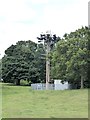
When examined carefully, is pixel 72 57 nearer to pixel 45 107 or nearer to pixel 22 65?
pixel 45 107

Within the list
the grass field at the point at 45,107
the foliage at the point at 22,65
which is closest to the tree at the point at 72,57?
the grass field at the point at 45,107

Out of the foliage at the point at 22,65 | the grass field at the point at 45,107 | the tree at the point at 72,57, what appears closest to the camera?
the grass field at the point at 45,107

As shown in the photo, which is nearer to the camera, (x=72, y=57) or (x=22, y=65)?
(x=72, y=57)

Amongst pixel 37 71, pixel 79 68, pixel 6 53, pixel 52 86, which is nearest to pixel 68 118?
pixel 79 68

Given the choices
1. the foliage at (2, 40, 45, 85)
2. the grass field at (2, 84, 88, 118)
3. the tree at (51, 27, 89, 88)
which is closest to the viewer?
the grass field at (2, 84, 88, 118)

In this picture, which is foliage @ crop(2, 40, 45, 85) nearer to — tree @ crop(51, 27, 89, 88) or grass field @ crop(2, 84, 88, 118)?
tree @ crop(51, 27, 89, 88)

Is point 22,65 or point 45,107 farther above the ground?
point 22,65

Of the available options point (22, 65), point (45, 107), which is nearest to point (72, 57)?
point (45, 107)

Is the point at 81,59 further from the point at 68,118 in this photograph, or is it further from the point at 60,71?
the point at 68,118

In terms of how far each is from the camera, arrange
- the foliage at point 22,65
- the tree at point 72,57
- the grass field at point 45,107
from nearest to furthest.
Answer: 1. the grass field at point 45,107
2. the tree at point 72,57
3. the foliage at point 22,65

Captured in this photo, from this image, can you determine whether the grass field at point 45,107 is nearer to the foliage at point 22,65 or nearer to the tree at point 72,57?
the tree at point 72,57

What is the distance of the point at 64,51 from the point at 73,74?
212 centimetres

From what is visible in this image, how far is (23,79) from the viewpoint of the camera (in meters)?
38.0

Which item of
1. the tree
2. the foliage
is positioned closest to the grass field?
the tree
